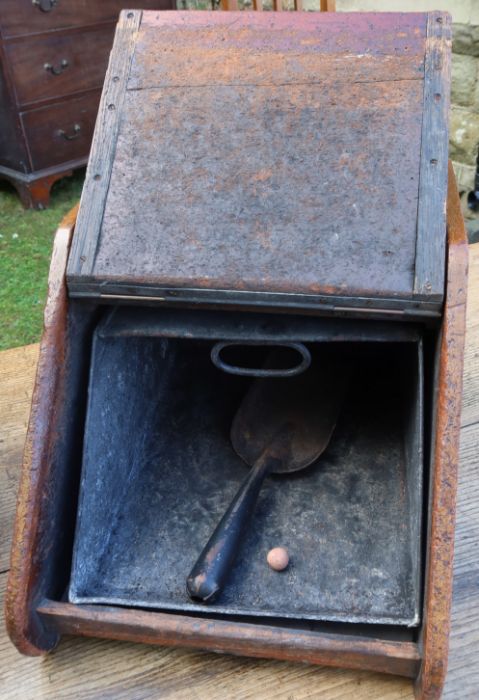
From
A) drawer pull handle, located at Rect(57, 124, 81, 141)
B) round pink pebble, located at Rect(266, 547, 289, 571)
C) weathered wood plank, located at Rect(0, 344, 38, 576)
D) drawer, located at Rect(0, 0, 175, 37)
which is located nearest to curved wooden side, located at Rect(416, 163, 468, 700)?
round pink pebble, located at Rect(266, 547, 289, 571)

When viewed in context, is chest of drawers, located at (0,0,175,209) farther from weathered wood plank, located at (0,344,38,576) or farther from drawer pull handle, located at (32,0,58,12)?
weathered wood plank, located at (0,344,38,576)

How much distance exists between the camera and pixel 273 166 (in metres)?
0.90

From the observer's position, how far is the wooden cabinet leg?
108 inches

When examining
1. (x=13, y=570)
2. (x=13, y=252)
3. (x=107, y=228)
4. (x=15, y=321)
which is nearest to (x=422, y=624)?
(x=13, y=570)

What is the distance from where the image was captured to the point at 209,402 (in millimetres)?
1172

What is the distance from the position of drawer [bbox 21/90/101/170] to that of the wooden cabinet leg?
5 cm

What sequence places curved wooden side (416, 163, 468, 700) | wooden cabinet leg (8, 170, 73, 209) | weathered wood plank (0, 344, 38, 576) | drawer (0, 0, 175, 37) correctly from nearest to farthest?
curved wooden side (416, 163, 468, 700) → weathered wood plank (0, 344, 38, 576) → drawer (0, 0, 175, 37) → wooden cabinet leg (8, 170, 73, 209)

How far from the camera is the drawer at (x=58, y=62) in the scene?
252 cm

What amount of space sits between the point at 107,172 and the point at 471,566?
0.68 m

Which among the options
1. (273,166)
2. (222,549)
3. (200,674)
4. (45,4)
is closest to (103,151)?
(273,166)

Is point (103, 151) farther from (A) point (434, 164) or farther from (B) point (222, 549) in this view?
(B) point (222, 549)

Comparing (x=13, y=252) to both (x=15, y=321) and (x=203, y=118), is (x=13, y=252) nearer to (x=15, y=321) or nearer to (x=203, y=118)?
(x=15, y=321)

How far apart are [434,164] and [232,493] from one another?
0.51 m

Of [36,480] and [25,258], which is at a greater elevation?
[36,480]
